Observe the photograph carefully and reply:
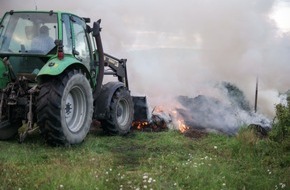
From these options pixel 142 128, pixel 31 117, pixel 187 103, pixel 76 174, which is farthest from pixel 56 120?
pixel 187 103

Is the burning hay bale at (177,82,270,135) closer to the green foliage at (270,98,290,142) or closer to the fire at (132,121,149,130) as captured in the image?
the fire at (132,121,149,130)

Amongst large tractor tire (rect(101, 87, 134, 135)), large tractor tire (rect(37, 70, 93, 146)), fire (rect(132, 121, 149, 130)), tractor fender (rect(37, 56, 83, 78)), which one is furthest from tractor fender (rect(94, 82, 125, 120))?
fire (rect(132, 121, 149, 130))

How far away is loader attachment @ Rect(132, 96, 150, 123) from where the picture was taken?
39.4 ft

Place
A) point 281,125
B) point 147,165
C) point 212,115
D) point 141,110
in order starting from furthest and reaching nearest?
point 212,115 → point 141,110 → point 281,125 → point 147,165

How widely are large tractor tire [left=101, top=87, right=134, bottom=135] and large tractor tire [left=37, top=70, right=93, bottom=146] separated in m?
1.45

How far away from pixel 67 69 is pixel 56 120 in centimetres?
101

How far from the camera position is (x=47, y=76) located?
26.0 feet

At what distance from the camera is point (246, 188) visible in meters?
Result: 6.08

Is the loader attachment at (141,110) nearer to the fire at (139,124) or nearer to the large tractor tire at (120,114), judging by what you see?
the fire at (139,124)

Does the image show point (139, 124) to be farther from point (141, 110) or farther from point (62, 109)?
point (62, 109)

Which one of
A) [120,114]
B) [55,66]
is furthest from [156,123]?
[55,66]

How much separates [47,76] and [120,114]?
10.4 feet

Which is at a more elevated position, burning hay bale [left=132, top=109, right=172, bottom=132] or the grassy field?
burning hay bale [left=132, top=109, right=172, bottom=132]

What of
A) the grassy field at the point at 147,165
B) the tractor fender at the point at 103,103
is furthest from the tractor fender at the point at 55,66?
the tractor fender at the point at 103,103
